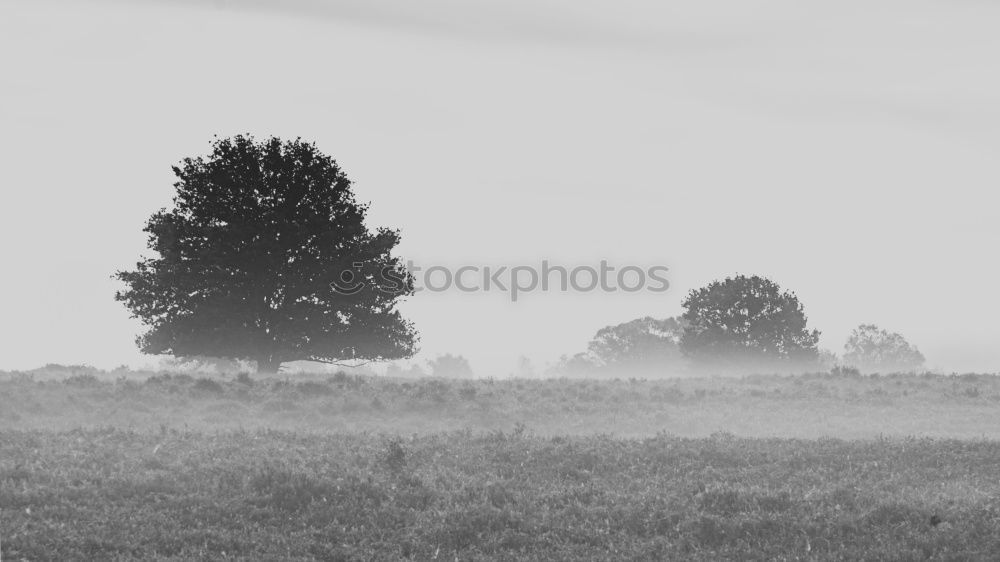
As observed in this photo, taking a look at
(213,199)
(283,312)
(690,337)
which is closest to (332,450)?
(283,312)

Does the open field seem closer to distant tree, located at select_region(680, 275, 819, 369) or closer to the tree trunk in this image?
the tree trunk

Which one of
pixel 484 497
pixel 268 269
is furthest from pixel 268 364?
pixel 484 497

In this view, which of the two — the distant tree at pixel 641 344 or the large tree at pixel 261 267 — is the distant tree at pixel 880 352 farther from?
the large tree at pixel 261 267

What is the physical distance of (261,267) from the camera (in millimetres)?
37375

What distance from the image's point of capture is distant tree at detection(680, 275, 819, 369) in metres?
59.4

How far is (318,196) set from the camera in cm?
3859

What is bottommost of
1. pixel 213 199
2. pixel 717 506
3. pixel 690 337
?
pixel 717 506

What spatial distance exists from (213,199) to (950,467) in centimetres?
3115

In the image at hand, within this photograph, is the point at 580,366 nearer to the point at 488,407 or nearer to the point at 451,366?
the point at 451,366

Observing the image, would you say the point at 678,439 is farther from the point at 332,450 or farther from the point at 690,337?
the point at 690,337

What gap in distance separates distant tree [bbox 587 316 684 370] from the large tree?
52385 mm

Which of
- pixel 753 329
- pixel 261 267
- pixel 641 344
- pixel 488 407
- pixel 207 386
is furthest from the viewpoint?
pixel 641 344

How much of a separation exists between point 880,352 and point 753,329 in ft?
134

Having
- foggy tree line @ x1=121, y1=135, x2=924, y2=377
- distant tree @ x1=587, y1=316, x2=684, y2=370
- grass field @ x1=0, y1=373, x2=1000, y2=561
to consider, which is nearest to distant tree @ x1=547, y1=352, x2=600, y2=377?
distant tree @ x1=587, y1=316, x2=684, y2=370
